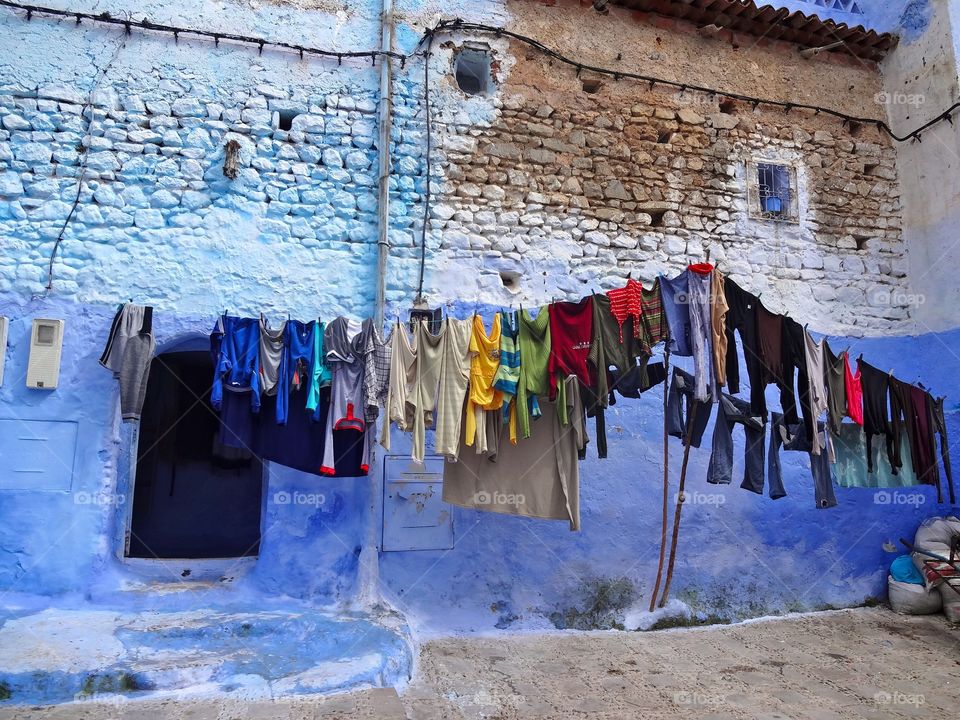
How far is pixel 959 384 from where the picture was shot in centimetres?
779

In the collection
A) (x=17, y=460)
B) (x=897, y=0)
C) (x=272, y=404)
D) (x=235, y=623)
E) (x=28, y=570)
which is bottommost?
(x=235, y=623)

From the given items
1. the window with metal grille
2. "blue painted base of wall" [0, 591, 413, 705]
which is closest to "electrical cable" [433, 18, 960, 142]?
the window with metal grille

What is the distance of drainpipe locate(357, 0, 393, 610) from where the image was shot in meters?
6.14

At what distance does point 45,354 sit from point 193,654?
2791 millimetres

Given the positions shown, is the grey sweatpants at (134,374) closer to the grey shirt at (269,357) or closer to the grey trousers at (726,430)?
the grey shirt at (269,357)

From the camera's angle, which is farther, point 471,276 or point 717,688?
point 471,276

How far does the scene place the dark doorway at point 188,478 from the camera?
695 cm

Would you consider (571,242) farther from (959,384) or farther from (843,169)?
(959,384)

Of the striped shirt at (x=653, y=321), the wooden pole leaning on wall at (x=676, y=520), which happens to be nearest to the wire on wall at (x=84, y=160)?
the striped shirt at (x=653, y=321)

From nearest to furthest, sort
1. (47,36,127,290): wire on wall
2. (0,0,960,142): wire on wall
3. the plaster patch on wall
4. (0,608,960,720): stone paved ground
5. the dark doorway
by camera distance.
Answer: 1. (0,608,960,720): stone paved ground
2. (47,36,127,290): wire on wall
3. (0,0,960,142): wire on wall
4. the dark doorway
5. the plaster patch on wall

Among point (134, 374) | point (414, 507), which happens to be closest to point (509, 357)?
point (414, 507)

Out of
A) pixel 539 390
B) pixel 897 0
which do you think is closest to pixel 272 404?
pixel 539 390

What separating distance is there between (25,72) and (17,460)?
11.2 feet

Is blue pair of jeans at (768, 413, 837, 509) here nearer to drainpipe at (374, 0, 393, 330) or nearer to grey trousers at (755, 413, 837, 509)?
grey trousers at (755, 413, 837, 509)
